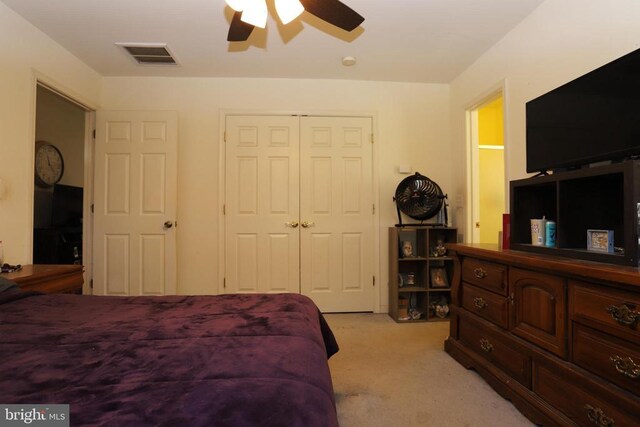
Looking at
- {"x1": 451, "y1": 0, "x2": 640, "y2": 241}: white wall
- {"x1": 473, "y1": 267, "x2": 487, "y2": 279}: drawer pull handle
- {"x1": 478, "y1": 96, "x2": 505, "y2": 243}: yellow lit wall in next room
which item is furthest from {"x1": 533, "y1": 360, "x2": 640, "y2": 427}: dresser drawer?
{"x1": 478, "y1": 96, "x2": 505, "y2": 243}: yellow lit wall in next room

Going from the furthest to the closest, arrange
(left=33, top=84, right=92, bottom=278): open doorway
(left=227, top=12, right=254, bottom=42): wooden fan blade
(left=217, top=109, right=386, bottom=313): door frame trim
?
1. (left=33, top=84, right=92, bottom=278): open doorway
2. (left=217, top=109, right=386, bottom=313): door frame trim
3. (left=227, top=12, right=254, bottom=42): wooden fan blade

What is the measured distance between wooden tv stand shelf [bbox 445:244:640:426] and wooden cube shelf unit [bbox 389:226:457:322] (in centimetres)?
99

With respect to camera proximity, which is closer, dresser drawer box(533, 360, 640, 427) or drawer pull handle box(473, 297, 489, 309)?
dresser drawer box(533, 360, 640, 427)

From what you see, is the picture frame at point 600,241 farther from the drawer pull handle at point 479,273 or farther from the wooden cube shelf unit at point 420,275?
the wooden cube shelf unit at point 420,275

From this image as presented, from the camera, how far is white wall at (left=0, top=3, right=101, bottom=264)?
2.18 m

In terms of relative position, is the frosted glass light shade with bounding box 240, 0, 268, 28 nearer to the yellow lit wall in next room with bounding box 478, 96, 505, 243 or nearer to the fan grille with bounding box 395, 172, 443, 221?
the fan grille with bounding box 395, 172, 443, 221

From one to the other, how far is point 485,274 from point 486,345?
0.43 metres

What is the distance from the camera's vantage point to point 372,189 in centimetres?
334

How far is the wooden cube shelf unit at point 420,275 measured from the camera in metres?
3.05

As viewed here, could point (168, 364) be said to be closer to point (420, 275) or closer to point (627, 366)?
point (627, 366)

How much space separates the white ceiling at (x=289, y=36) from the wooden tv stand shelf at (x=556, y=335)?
1766mm

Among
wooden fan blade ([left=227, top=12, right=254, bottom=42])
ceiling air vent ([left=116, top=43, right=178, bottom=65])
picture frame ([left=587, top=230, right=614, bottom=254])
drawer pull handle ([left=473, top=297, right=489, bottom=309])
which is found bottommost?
drawer pull handle ([left=473, top=297, right=489, bottom=309])

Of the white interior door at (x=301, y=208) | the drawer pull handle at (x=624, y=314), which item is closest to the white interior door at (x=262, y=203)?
the white interior door at (x=301, y=208)

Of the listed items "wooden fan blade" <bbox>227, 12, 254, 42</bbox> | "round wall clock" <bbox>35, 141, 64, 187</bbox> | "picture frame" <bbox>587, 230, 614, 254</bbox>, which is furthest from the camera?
"round wall clock" <bbox>35, 141, 64, 187</bbox>
